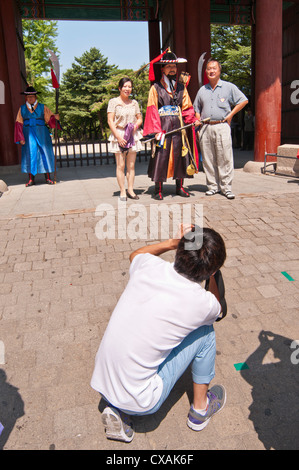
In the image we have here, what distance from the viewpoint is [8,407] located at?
2.36 meters

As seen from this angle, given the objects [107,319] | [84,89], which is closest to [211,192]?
[107,319]

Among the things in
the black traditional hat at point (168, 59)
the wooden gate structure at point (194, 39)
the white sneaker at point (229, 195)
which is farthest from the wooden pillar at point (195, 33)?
the white sneaker at point (229, 195)

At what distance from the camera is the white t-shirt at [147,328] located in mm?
1869

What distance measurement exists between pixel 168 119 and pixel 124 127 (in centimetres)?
64

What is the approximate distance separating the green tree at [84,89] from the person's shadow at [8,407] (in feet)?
127

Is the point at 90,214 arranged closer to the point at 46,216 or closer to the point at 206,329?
the point at 46,216

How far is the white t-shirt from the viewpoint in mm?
1869

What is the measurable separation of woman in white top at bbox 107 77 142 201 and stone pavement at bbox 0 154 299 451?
0.56 m

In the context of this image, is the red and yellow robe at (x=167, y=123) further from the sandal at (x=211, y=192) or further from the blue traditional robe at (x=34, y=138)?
the blue traditional robe at (x=34, y=138)
